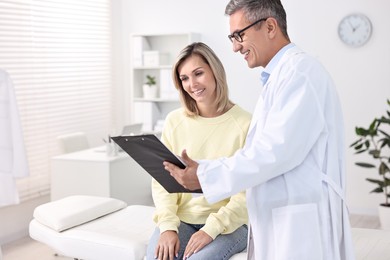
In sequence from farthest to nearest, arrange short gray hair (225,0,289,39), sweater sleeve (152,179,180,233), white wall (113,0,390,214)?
1. white wall (113,0,390,214)
2. sweater sleeve (152,179,180,233)
3. short gray hair (225,0,289,39)

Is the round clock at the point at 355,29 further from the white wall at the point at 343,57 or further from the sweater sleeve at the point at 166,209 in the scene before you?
the sweater sleeve at the point at 166,209

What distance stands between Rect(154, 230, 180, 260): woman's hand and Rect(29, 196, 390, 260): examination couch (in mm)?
243

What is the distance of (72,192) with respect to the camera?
14.6 feet

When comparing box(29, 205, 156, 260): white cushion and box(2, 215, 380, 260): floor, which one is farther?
box(2, 215, 380, 260): floor

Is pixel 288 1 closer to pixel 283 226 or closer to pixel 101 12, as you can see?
pixel 101 12

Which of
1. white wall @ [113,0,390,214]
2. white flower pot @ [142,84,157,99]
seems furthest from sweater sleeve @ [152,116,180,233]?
white flower pot @ [142,84,157,99]

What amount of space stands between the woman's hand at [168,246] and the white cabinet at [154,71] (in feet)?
11.5

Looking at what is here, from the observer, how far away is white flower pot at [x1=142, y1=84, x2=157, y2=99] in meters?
5.83

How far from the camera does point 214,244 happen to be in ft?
7.32

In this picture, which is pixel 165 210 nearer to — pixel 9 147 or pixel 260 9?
pixel 260 9

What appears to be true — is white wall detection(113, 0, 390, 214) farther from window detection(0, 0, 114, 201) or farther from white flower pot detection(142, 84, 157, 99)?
window detection(0, 0, 114, 201)

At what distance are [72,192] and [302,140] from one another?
3.11m

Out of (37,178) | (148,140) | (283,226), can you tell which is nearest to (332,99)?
(283,226)

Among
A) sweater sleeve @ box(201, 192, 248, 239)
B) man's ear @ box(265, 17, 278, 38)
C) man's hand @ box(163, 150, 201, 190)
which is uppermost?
man's ear @ box(265, 17, 278, 38)
